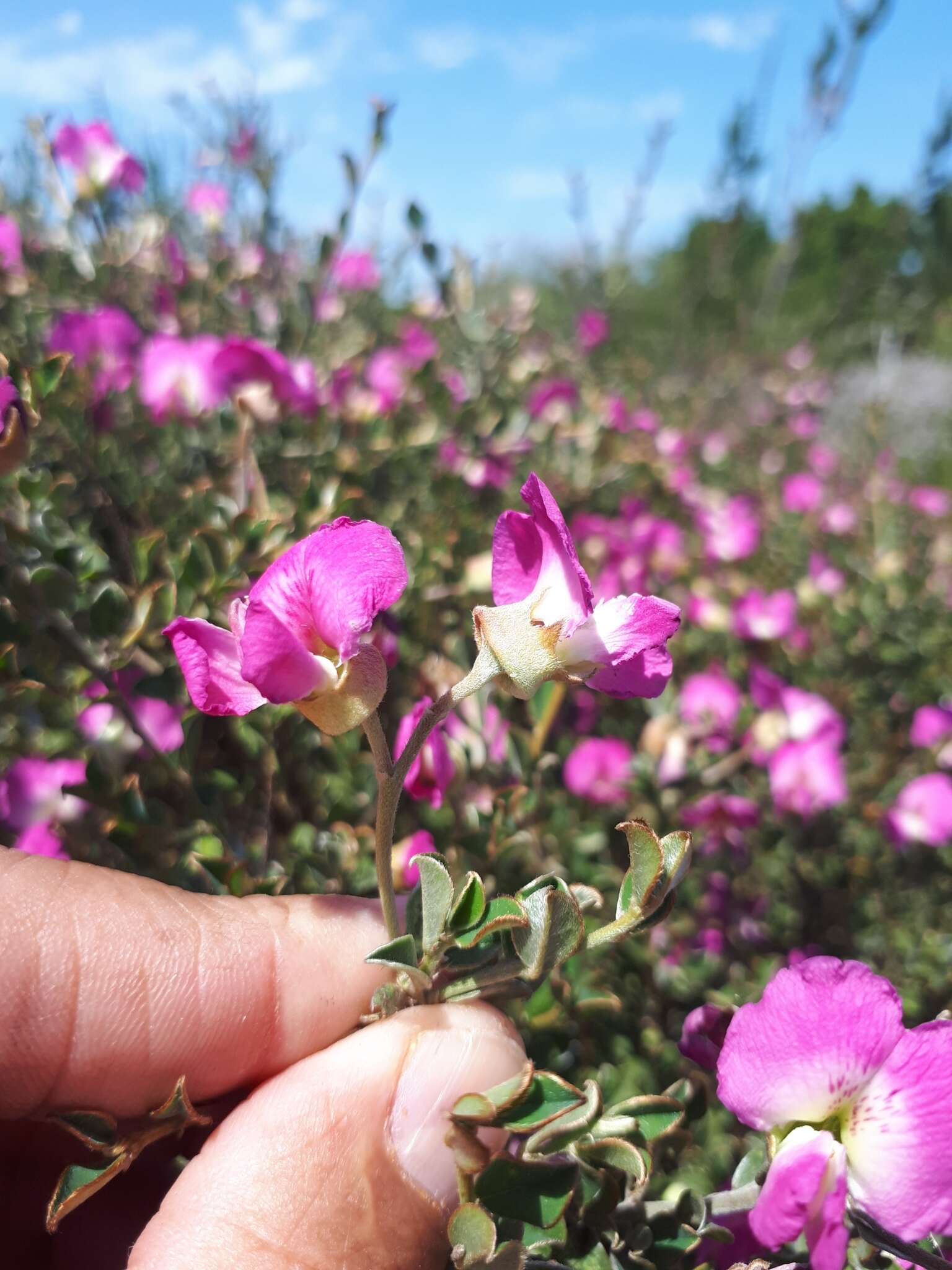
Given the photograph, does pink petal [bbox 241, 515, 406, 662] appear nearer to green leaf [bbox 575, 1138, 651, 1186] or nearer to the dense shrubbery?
the dense shrubbery

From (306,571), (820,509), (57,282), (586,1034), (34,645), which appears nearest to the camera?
(306,571)

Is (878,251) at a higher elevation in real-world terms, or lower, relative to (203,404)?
higher

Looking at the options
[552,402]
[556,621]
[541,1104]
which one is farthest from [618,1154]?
[552,402]

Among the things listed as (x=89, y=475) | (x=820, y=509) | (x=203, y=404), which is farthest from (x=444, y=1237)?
(x=820, y=509)

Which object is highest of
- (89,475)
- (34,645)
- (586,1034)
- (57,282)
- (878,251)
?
(878,251)

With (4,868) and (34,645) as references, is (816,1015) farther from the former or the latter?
(34,645)

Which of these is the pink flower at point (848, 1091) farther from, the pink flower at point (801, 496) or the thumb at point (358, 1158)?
the pink flower at point (801, 496)

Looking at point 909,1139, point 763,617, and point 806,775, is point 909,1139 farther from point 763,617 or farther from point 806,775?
point 763,617

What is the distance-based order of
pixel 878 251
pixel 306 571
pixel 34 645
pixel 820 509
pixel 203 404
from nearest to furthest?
pixel 306 571
pixel 34 645
pixel 203 404
pixel 820 509
pixel 878 251
